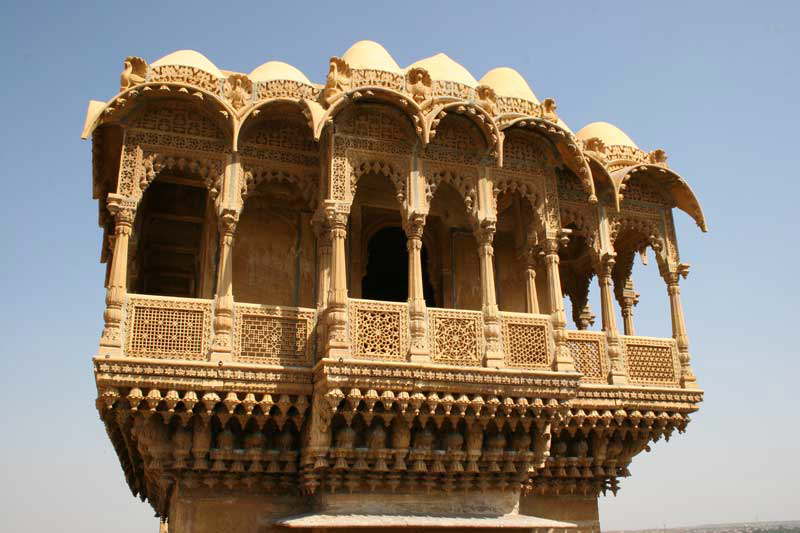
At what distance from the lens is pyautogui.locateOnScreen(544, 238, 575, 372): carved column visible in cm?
1019

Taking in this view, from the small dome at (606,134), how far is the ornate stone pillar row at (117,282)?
20.7ft

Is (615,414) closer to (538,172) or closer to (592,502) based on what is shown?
(592,502)

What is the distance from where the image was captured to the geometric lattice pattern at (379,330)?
9.45 metres

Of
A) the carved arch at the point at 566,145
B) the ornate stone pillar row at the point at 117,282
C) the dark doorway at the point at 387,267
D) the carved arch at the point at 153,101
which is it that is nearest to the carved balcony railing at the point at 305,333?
the ornate stone pillar row at the point at 117,282

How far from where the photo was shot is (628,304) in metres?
13.8

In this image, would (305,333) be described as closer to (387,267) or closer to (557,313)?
(557,313)

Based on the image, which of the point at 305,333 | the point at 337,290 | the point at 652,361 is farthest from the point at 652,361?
the point at 305,333

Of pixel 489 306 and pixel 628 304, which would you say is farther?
pixel 628 304

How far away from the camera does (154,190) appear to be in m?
12.2

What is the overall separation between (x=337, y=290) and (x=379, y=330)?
0.65m

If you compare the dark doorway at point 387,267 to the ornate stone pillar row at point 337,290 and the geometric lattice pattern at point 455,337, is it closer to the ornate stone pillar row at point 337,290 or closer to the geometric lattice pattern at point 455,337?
the ornate stone pillar row at point 337,290

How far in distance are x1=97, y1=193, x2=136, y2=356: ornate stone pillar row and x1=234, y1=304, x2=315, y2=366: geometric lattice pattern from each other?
4.09 feet

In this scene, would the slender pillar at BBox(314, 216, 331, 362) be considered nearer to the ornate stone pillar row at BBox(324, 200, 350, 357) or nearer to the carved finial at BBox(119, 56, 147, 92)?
the ornate stone pillar row at BBox(324, 200, 350, 357)

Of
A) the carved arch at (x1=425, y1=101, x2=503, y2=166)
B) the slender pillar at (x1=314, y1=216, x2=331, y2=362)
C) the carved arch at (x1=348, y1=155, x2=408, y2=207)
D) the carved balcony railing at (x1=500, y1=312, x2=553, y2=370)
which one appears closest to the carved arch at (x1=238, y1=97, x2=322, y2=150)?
the carved arch at (x1=348, y1=155, x2=408, y2=207)
